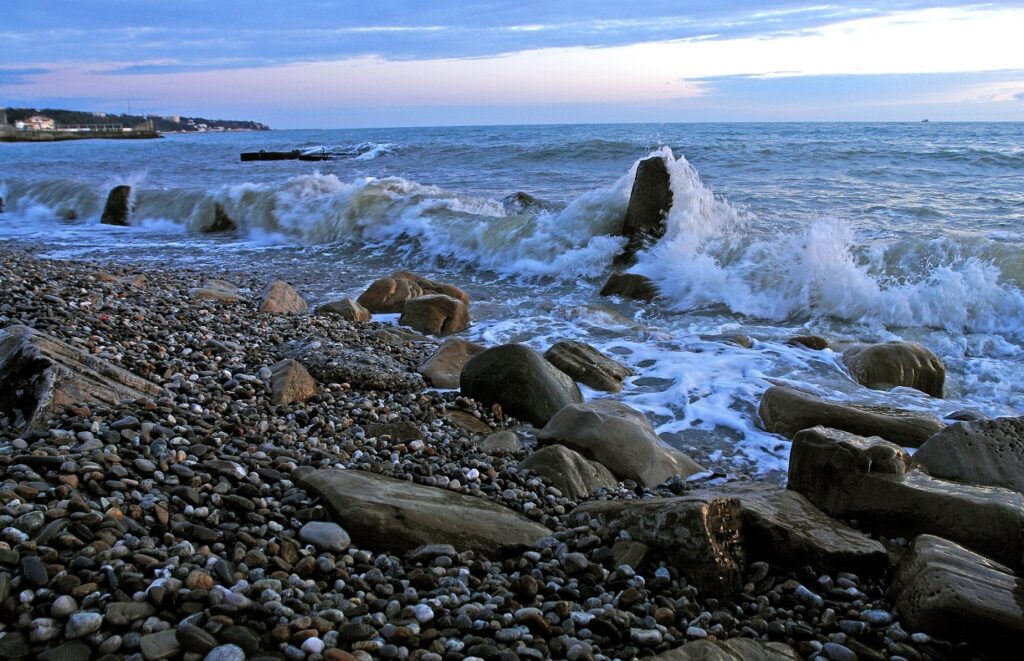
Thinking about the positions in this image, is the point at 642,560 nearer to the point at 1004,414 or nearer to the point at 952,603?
the point at 952,603

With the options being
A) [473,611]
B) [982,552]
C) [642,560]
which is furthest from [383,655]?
[982,552]

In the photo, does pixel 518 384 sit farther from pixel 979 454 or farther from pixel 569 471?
pixel 979 454

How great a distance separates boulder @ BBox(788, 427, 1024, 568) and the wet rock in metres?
2.14

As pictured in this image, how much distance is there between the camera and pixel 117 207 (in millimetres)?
15625

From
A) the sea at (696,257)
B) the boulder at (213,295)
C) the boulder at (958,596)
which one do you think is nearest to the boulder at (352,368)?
the sea at (696,257)

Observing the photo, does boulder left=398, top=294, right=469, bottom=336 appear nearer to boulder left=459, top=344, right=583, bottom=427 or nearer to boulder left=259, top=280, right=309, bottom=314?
boulder left=259, top=280, right=309, bottom=314

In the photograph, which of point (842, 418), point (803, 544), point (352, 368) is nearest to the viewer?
point (803, 544)

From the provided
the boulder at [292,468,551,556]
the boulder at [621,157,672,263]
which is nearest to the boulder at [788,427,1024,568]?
the boulder at [292,468,551,556]

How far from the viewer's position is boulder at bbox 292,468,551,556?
9.18 feet

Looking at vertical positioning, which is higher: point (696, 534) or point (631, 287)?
point (631, 287)

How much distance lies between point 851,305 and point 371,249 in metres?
7.48

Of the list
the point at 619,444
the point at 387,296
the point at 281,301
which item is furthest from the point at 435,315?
the point at 619,444

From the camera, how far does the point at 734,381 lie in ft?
18.9

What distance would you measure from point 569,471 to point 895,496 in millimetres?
1461
